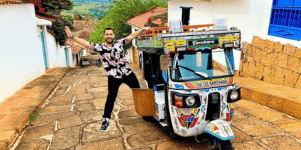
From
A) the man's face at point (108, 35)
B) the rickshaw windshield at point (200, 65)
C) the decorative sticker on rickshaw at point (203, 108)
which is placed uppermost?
the man's face at point (108, 35)

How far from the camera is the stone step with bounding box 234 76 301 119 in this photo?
201 inches

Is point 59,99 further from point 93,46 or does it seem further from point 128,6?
point 128,6

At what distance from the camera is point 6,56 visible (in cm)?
720

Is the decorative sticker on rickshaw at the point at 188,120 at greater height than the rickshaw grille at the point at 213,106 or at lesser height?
lesser

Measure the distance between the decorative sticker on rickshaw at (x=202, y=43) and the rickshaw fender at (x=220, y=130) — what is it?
3.69 feet

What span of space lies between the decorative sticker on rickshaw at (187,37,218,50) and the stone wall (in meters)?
2.87

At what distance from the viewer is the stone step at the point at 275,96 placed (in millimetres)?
5113

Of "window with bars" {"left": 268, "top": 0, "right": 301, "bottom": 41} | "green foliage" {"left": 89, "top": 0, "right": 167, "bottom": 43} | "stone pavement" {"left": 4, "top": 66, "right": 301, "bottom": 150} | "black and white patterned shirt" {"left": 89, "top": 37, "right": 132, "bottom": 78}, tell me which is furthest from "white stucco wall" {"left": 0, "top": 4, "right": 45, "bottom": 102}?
"green foliage" {"left": 89, "top": 0, "right": 167, "bottom": 43}

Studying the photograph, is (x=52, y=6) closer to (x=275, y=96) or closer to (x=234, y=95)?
(x=275, y=96)

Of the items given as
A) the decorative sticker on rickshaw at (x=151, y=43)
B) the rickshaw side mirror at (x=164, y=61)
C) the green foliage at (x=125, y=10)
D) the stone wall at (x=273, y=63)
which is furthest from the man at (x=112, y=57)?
the green foliage at (x=125, y=10)

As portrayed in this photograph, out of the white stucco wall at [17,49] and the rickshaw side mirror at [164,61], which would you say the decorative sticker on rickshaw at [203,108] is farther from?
the white stucco wall at [17,49]

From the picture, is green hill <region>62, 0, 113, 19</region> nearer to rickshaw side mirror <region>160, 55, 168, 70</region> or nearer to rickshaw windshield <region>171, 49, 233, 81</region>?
rickshaw windshield <region>171, 49, 233, 81</region>

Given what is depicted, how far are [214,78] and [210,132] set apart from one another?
0.81 metres

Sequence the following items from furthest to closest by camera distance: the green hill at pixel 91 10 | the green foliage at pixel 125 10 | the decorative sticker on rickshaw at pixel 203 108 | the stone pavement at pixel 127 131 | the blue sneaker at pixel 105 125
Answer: the green hill at pixel 91 10, the green foliage at pixel 125 10, the blue sneaker at pixel 105 125, the stone pavement at pixel 127 131, the decorative sticker on rickshaw at pixel 203 108
